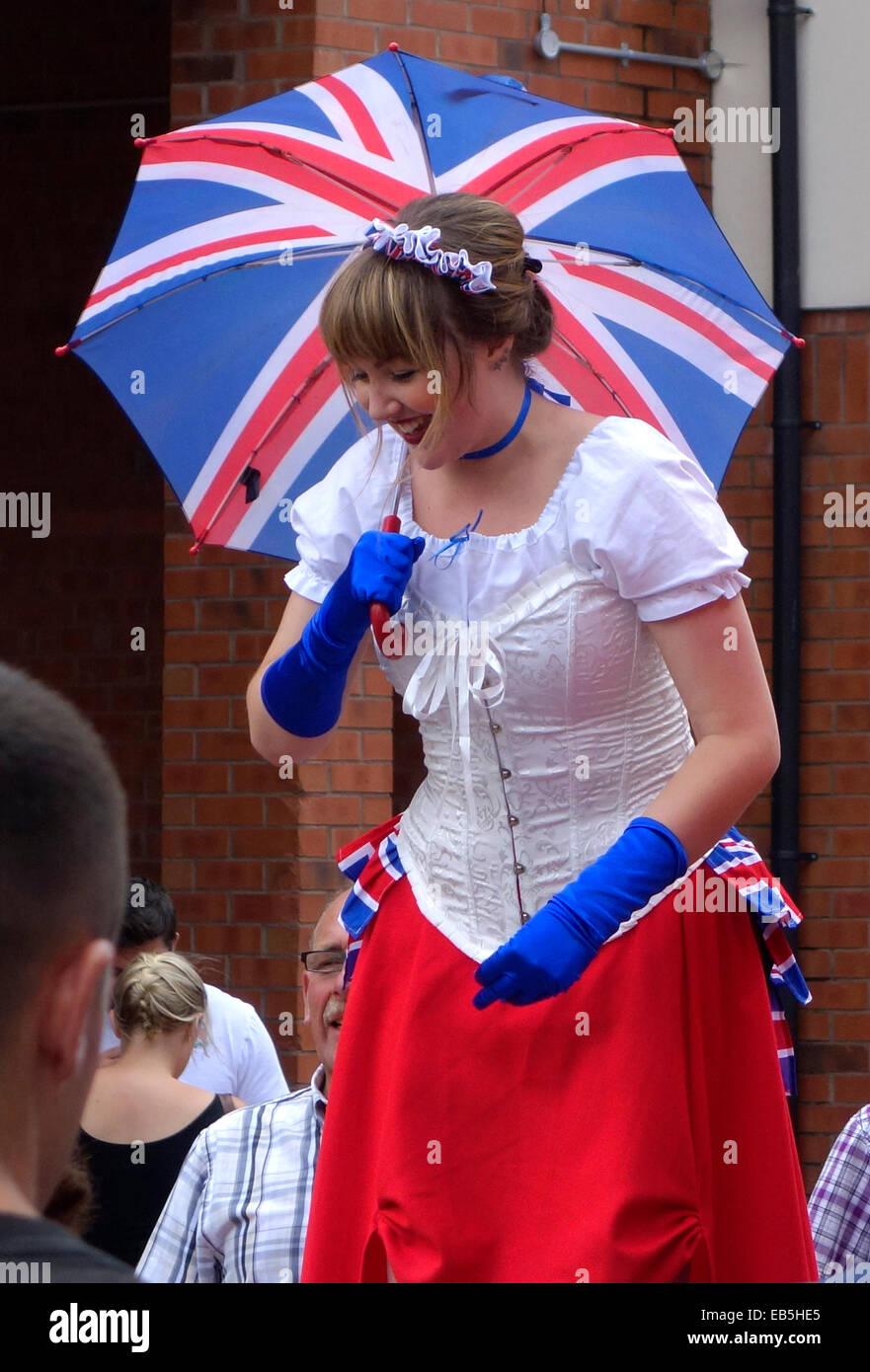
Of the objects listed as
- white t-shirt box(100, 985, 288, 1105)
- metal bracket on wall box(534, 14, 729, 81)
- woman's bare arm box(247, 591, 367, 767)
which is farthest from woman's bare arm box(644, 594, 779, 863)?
metal bracket on wall box(534, 14, 729, 81)

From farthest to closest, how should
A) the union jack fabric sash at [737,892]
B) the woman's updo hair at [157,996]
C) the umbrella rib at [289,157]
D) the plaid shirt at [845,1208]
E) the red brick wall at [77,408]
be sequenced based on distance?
1. the red brick wall at [77,408]
2. the woman's updo hair at [157,996]
3. the plaid shirt at [845,1208]
4. the umbrella rib at [289,157]
5. the union jack fabric sash at [737,892]

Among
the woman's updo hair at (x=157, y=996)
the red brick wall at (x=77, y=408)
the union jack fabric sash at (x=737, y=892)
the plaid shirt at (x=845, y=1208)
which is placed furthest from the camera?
the red brick wall at (x=77, y=408)

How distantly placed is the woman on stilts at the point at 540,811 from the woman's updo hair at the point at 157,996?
1.64m

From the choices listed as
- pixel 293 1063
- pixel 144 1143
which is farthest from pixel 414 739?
pixel 144 1143

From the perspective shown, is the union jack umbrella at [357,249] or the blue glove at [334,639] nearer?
the blue glove at [334,639]

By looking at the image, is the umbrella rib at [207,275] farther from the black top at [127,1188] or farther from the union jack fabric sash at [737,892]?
the black top at [127,1188]

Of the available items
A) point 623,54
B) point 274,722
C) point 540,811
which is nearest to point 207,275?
point 274,722

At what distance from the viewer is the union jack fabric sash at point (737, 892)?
2221mm

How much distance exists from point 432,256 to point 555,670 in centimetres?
48

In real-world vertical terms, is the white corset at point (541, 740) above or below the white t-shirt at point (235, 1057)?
above

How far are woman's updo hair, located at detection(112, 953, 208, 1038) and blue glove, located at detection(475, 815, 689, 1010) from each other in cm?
198

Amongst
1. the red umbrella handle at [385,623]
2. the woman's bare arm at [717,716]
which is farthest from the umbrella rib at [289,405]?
the woman's bare arm at [717,716]

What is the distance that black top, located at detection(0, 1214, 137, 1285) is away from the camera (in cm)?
99

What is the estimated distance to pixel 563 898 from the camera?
2.01m
